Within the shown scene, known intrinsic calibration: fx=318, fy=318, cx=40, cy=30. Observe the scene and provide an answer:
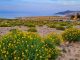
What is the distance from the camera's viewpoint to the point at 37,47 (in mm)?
10555

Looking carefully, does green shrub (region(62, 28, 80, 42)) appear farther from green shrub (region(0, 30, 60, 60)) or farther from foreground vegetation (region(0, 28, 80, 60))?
green shrub (region(0, 30, 60, 60))

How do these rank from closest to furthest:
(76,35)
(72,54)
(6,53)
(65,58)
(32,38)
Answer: (6,53) < (32,38) < (65,58) < (72,54) < (76,35)

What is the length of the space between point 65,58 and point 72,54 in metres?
1.17

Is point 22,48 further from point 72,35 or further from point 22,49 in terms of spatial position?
point 72,35

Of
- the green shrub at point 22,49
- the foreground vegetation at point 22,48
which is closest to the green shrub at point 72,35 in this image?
the foreground vegetation at point 22,48

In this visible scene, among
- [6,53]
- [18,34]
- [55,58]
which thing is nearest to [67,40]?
[55,58]

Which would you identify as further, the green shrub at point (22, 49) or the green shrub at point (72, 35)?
the green shrub at point (72, 35)

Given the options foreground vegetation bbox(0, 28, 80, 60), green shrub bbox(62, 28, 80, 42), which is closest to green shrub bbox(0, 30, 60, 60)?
foreground vegetation bbox(0, 28, 80, 60)

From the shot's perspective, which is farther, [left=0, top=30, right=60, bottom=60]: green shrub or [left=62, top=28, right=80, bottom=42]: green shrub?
[left=62, top=28, right=80, bottom=42]: green shrub

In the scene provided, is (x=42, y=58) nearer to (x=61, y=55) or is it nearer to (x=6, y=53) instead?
(x=6, y=53)

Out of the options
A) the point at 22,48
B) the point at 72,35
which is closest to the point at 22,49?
the point at 22,48

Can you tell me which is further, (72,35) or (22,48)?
(72,35)

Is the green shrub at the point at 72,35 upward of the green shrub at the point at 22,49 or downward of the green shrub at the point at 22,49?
downward

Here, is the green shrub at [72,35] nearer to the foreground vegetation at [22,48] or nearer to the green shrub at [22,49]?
the foreground vegetation at [22,48]
